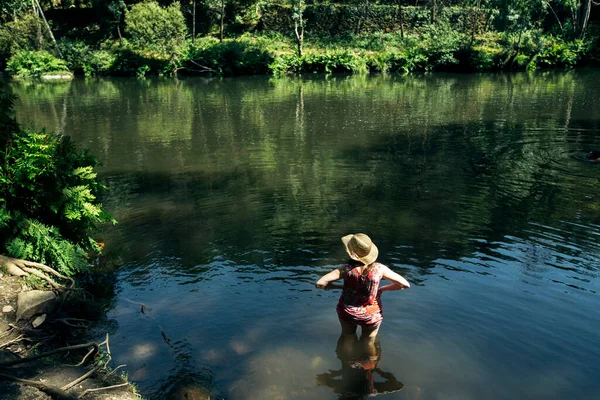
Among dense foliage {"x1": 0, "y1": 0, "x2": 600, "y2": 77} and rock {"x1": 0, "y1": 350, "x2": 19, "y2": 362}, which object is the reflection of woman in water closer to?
rock {"x1": 0, "y1": 350, "x2": 19, "y2": 362}

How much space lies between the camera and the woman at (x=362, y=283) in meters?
5.81

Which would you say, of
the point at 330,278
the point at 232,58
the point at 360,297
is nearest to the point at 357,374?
the point at 360,297

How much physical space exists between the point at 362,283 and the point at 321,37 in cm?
5577

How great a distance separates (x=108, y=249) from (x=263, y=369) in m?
5.14

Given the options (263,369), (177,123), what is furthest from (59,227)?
(177,123)

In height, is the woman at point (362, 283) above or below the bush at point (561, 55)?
below

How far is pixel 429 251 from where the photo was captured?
9664 millimetres

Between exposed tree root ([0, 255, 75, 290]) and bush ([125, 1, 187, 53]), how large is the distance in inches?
1900

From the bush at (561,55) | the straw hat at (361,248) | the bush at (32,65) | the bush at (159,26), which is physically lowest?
the straw hat at (361,248)

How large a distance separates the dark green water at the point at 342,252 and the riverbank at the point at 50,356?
1.58ft

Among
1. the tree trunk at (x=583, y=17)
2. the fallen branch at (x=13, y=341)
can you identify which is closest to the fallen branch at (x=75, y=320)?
the fallen branch at (x=13, y=341)

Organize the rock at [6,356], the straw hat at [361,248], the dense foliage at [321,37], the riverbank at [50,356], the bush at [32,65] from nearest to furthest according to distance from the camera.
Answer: the riverbank at [50,356]
the rock at [6,356]
the straw hat at [361,248]
the dense foliage at [321,37]
the bush at [32,65]

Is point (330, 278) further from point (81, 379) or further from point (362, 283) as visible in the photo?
point (81, 379)

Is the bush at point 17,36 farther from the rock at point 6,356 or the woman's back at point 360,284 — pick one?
the woman's back at point 360,284
